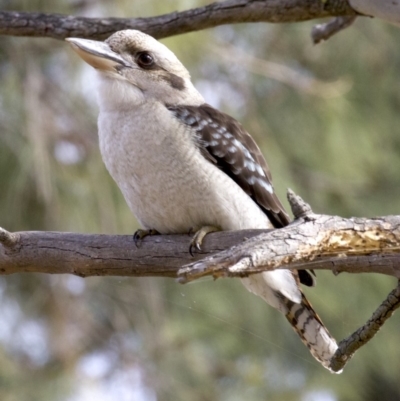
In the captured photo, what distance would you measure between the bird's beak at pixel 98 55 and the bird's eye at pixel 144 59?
5 cm

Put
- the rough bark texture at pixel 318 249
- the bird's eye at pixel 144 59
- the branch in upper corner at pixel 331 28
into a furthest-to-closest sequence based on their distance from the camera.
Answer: the branch in upper corner at pixel 331 28 → the bird's eye at pixel 144 59 → the rough bark texture at pixel 318 249

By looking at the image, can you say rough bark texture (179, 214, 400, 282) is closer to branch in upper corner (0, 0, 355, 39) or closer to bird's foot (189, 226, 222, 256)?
bird's foot (189, 226, 222, 256)

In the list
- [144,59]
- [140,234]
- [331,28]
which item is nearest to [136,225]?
[144,59]

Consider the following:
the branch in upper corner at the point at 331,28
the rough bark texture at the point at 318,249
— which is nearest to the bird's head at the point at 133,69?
the branch in upper corner at the point at 331,28

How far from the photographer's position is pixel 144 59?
3.20m

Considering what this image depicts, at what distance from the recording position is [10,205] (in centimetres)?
472

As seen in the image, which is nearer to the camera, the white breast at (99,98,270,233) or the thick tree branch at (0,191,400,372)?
the thick tree branch at (0,191,400,372)

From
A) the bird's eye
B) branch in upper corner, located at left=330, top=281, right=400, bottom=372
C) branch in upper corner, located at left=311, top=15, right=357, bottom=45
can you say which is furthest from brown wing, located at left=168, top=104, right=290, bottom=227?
branch in upper corner, located at left=330, top=281, right=400, bottom=372

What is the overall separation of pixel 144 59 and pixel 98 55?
0.21 meters

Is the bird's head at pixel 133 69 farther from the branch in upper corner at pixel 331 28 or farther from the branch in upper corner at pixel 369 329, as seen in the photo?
the branch in upper corner at pixel 369 329

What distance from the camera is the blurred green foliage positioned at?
467cm

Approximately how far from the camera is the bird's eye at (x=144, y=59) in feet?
10.5

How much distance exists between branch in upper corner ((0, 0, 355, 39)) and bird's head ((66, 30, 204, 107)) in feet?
0.21

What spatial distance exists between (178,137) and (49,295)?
2460mm
